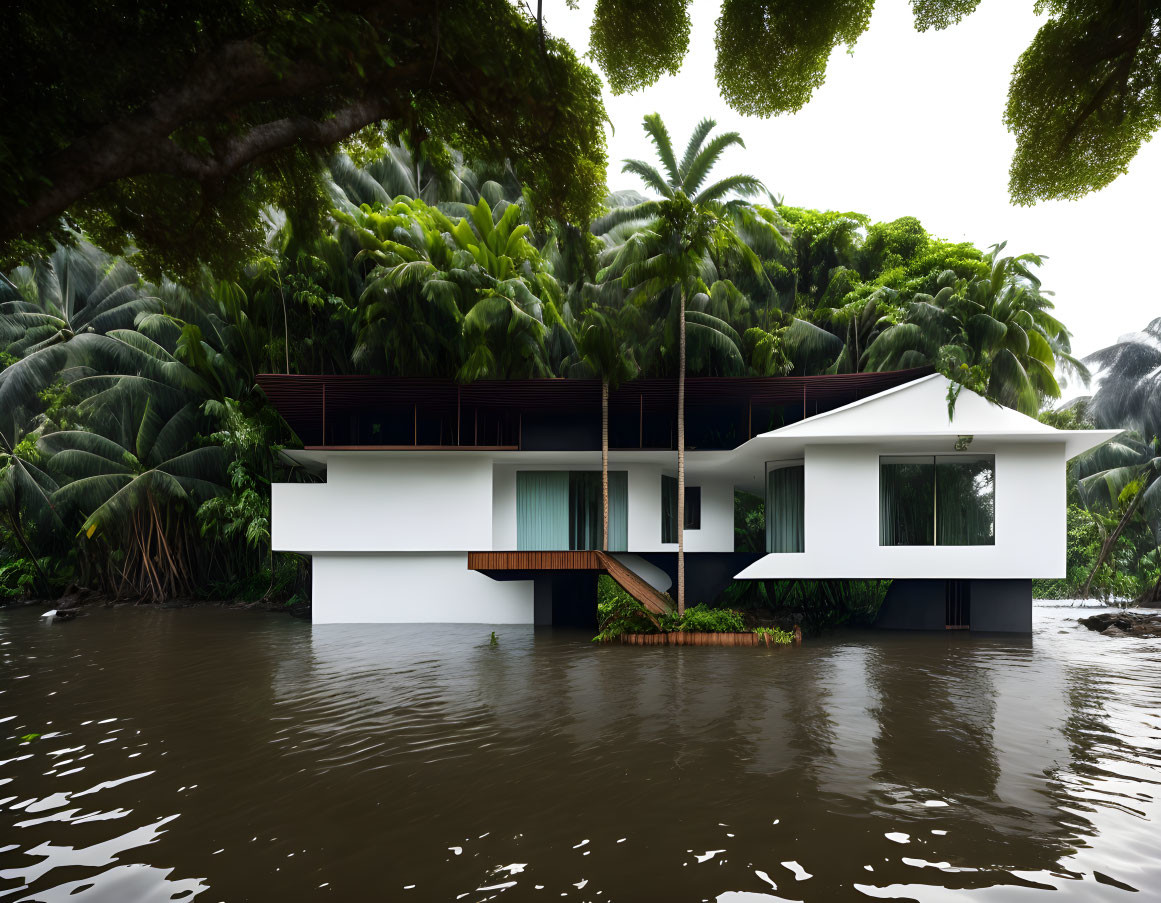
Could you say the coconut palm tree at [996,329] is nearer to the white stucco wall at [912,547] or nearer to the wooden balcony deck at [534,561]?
the white stucco wall at [912,547]

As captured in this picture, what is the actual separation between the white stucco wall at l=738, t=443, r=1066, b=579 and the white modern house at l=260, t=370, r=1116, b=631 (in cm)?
4

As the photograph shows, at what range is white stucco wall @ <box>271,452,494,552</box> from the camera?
15984 millimetres

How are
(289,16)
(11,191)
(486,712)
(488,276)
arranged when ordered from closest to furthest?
1. (11,191)
2. (289,16)
3. (486,712)
4. (488,276)

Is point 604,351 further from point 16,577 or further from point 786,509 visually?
point 16,577

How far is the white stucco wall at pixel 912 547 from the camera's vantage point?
43.8 ft

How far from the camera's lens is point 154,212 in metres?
6.34

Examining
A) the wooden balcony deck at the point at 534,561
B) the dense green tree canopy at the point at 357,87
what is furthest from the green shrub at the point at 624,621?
the dense green tree canopy at the point at 357,87

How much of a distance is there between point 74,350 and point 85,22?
21.1 meters

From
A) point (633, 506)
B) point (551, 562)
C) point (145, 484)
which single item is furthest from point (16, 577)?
point (633, 506)

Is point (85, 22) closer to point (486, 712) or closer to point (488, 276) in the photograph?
point (486, 712)

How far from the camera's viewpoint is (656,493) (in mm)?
17109

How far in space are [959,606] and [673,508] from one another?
23.1 feet

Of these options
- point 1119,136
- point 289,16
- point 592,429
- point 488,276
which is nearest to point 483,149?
point 289,16

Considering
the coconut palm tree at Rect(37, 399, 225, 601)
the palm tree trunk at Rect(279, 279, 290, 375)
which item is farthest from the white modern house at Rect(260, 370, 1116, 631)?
the coconut palm tree at Rect(37, 399, 225, 601)
